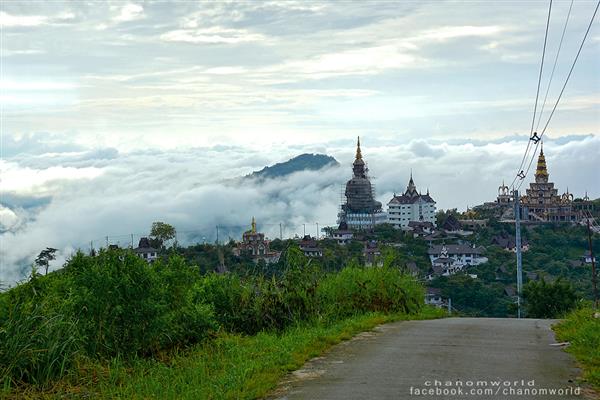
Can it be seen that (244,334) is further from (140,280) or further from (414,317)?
(414,317)

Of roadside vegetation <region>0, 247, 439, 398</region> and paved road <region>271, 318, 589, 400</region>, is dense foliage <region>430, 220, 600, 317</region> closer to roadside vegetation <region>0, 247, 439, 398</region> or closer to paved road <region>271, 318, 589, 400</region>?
paved road <region>271, 318, 589, 400</region>

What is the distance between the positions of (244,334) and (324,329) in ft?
3.63

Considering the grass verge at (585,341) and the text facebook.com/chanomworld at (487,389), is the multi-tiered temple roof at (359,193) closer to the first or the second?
the grass verge at (585,341)

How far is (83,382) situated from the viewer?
691cm

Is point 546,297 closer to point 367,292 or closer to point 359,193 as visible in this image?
point 367,292

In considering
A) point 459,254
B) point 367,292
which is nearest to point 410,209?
point 459,254

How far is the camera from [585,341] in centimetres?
887

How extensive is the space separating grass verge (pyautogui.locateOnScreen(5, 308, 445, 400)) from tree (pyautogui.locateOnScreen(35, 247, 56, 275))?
1.65 m

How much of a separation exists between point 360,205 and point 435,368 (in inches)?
4826

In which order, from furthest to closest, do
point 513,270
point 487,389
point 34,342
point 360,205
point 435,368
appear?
point 360,205 → point 513,270 → point 435,368 → point 34,342 → point 487,389

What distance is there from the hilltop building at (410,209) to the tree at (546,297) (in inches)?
3904

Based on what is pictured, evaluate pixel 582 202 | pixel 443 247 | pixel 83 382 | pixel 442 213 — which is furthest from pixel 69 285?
pixel 442 213

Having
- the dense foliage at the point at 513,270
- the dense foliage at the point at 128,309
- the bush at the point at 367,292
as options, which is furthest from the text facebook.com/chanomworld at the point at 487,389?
the dense foliage at the point at 513,270

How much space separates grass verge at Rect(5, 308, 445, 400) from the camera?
651 centimetres
